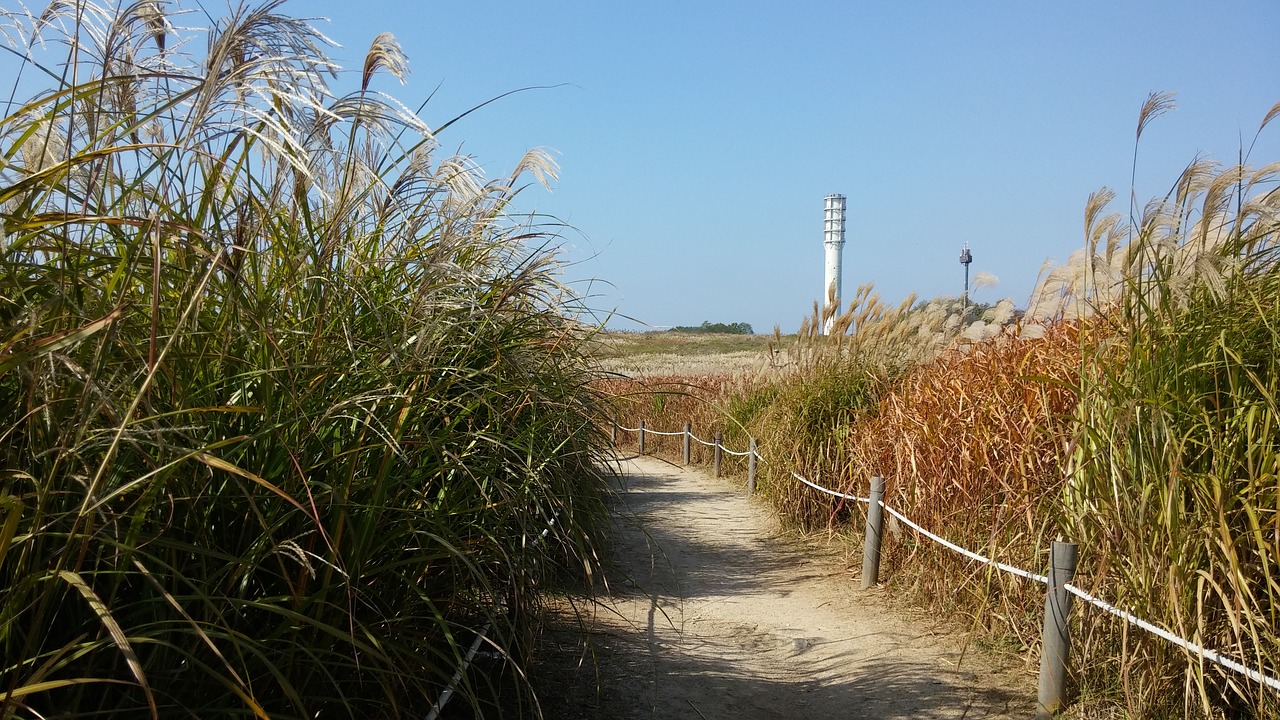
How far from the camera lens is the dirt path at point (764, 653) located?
13.5ft

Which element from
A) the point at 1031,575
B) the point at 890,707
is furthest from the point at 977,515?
the point at 890,707

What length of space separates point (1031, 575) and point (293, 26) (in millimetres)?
3701

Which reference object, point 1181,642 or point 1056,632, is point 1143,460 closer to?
point 1181,642

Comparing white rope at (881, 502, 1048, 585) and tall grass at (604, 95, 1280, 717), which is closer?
tall grass at (604, 95, 1280, 717)

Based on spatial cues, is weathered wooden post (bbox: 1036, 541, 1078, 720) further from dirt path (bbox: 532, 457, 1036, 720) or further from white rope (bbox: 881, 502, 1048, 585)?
dirt path (bbox: 532, 457, 1036, 720)

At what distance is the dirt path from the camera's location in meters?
4.11

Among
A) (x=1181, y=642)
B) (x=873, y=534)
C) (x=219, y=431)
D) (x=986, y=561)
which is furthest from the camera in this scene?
(x=873, y=534)

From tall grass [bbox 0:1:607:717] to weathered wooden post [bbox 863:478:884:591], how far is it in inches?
146

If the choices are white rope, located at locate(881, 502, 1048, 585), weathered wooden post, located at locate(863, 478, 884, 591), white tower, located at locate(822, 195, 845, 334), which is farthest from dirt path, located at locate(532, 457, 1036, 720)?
white tower, located at locate(822, 195, 845, 334)

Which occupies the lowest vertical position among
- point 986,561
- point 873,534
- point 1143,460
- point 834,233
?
point 873,534

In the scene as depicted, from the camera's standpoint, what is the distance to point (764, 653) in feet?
16.5

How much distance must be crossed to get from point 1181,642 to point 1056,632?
30.8 inches

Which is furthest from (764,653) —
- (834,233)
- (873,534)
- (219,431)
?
(834,233)

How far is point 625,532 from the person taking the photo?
8.52 m
